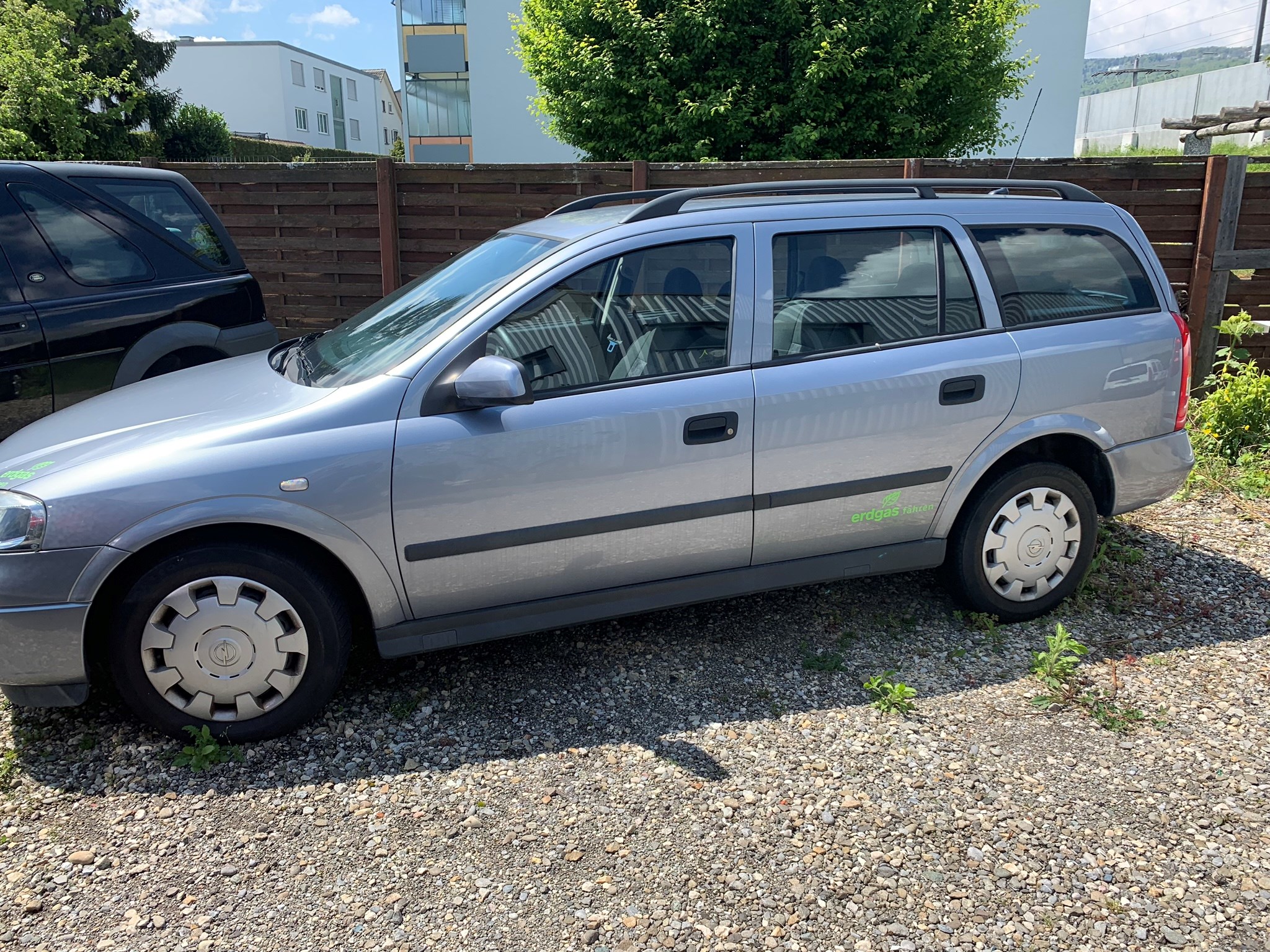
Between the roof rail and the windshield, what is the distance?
464 millimetres

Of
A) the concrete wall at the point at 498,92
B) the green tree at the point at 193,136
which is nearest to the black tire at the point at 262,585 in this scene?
the concrete wall at the point at 498,92

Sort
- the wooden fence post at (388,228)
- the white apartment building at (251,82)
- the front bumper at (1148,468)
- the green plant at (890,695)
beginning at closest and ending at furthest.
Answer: the green plant at (890,695)
the front bumper at (1148,468)
the wooden fence post at (388,228)
the white apartment building at (251,82)

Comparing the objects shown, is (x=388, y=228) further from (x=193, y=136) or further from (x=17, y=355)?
(x=193, y=136)

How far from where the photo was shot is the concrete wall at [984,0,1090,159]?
22453mm

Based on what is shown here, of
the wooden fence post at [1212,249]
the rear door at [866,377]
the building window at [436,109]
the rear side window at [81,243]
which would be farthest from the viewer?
the building window at [436,109]

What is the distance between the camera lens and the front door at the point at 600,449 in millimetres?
3297

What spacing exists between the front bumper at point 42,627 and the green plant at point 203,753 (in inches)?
15.4

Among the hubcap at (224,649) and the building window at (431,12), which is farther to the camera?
the building window at (431,12)

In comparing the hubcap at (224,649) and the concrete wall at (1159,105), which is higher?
the concrete wall at (1159,105)

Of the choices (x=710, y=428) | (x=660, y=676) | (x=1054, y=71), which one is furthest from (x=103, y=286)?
(x=1054, y=71)

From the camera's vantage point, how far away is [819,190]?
4160mm

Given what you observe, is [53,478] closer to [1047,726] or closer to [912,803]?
[912,803]

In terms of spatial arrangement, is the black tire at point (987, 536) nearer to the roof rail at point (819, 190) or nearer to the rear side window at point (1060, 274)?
the rear side window at point (1060, 274)

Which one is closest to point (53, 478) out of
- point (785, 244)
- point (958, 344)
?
point (785, 244)
